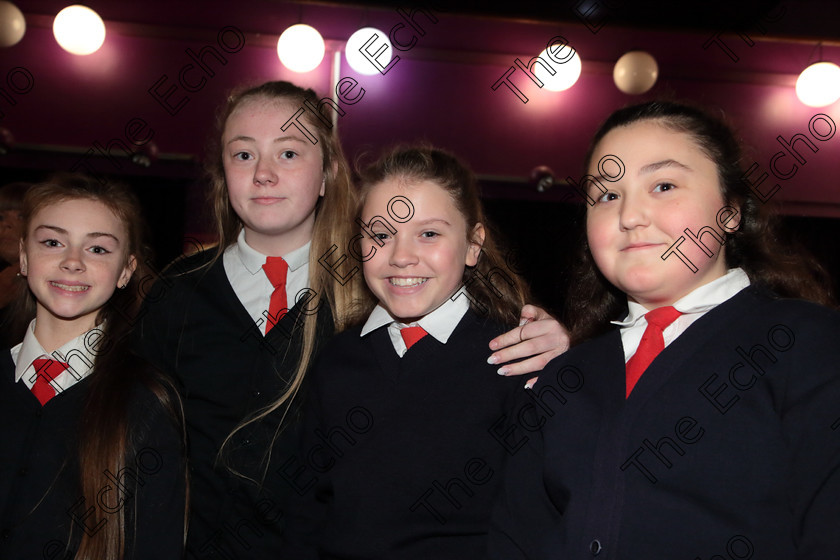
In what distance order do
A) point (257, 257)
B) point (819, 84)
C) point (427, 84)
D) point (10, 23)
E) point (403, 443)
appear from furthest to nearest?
1. point (427, 84)
2. point (819, 84)
3. point (10, 23)
4. point (257, 257)
5. point (403, 443)

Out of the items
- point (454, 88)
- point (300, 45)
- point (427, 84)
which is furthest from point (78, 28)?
point (454, 88)

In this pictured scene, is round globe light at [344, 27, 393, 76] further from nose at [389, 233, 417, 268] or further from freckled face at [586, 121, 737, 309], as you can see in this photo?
freckled face at [586, 121, 737, 309]

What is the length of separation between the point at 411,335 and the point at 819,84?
121 inches

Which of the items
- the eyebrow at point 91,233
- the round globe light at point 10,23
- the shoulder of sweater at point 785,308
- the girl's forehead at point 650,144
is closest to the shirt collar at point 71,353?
the eyebrow at point 91,233

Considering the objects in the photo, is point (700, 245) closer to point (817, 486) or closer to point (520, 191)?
point (817, 486)

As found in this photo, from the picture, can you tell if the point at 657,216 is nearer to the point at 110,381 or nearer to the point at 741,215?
the point at 741,215

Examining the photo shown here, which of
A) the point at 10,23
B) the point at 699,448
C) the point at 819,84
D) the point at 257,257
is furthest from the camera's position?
the point at 819,84

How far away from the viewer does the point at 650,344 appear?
113cm

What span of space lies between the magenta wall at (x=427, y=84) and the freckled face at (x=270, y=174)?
1.82 metres

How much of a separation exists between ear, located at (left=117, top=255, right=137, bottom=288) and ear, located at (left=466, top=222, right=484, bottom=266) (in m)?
0.80

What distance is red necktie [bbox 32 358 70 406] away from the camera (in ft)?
4.69

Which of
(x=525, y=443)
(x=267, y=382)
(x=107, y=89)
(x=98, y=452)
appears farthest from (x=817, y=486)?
(x=107, y=89)

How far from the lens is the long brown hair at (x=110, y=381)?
1.33 m

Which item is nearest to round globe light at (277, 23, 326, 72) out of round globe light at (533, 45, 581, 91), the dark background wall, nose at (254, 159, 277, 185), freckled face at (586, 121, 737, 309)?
the dark background wall
